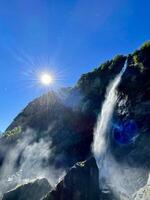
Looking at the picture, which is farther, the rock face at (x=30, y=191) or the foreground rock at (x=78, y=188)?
the rock face at (x=30, y=191)

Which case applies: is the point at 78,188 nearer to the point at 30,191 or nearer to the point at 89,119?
the point at 30,191

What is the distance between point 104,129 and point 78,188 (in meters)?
Answer: 35.8

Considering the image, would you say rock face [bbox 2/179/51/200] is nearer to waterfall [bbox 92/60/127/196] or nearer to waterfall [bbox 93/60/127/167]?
waterfall [bbox 92/60/127/196]

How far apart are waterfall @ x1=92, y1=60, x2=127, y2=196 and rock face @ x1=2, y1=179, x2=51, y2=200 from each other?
1563 centimetres

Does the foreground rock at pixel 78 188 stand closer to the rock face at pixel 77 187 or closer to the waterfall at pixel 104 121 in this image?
the rock face at pixel 77 187

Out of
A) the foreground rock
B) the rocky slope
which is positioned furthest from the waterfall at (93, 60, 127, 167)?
the foreground rock

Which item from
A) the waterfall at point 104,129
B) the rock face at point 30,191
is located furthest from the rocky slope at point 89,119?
the rock face at point 30,191

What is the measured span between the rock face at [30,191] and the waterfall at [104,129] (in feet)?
51.3

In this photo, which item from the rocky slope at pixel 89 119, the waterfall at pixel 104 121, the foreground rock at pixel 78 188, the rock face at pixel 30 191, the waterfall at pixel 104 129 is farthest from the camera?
the waterfall at pixel 104 121

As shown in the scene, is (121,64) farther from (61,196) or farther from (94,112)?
(61,196)

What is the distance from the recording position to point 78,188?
33.7 metres

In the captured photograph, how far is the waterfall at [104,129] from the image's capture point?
2363 inches

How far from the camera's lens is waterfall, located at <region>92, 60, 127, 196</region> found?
60031mm

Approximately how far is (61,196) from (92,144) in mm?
38862
